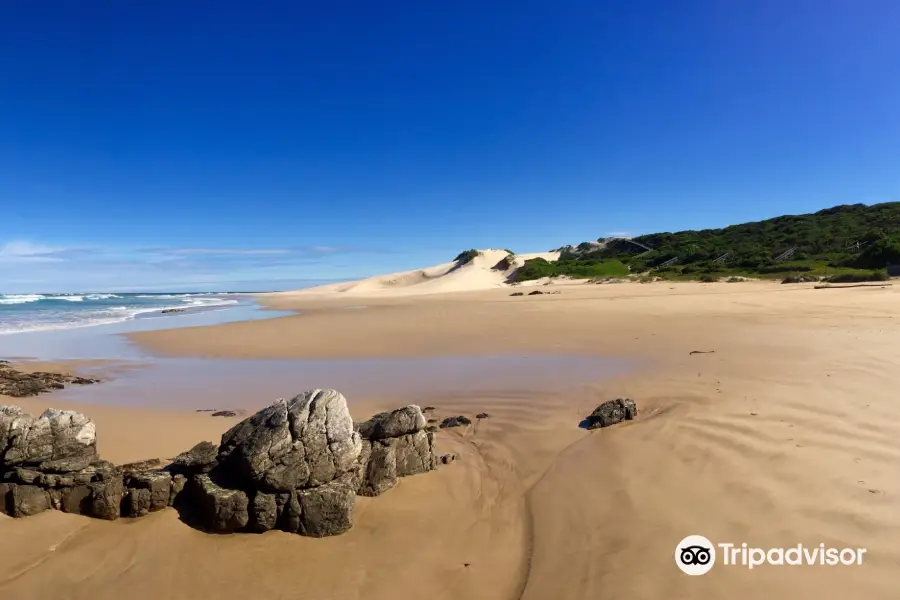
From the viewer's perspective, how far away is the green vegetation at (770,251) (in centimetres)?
2931

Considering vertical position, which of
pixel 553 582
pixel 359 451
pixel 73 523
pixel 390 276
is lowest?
pixel 553 582

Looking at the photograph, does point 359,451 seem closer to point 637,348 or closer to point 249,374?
point 249,374

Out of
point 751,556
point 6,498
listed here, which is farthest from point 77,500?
point 751,556

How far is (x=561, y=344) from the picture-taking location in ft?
45.0

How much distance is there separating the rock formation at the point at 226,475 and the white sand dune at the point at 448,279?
135ft

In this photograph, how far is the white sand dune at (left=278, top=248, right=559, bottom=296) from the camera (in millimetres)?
51844

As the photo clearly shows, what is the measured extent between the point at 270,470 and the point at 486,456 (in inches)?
110

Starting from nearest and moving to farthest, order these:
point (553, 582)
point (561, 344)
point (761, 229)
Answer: point (553, 582) < point (561, 344) < point (761, 229)

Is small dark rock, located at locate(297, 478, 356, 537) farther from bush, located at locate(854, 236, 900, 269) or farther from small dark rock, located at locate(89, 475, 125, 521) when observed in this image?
bush, located at locate(854, 236, 900, 269)

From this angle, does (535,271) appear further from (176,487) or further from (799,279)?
(176,487)

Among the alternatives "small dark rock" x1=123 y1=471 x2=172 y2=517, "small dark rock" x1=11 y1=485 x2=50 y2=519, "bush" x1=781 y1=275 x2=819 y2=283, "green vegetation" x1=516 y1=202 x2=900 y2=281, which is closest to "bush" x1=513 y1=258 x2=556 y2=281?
"green vegetation" x1=516 y1=202 x2=900 y2=281

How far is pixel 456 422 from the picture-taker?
7.53m

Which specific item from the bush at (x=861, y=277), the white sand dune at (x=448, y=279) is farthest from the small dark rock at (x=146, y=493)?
the white sand dune at (x=448, y=279)

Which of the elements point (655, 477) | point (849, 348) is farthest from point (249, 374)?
point (849, 348)
